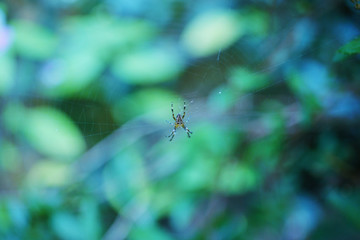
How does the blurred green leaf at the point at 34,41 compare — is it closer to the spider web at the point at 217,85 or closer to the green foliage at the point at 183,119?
the green foliage at the point at 183,119

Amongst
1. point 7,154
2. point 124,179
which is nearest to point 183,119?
point 124,179

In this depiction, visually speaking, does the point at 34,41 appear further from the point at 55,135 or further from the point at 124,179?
the point at 124,179

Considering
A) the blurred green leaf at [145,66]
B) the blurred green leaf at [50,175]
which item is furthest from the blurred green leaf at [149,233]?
the blurred green leaf at [145,66]

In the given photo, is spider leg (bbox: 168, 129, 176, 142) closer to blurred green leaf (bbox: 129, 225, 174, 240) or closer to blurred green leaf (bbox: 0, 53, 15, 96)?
blurred green leaf (bbox: 129, 225, 174, 240)

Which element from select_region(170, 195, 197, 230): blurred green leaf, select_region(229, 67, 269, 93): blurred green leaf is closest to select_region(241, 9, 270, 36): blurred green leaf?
select_region(229, 67, 269, 93): blurred green leaf

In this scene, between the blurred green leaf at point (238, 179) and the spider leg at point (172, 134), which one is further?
the spider leg at point (172, 134)

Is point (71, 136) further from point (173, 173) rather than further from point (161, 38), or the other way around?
point (161, 38)

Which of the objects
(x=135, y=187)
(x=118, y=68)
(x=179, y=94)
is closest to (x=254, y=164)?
(x=135, y=187)
